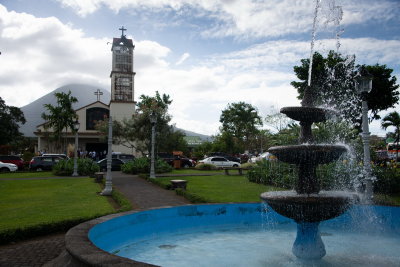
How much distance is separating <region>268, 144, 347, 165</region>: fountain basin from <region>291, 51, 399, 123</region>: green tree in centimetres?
2773

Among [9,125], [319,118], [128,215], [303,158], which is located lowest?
[128,215]

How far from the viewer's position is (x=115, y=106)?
49.9 meters

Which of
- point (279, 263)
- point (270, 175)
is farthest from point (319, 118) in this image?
point (270, 175)

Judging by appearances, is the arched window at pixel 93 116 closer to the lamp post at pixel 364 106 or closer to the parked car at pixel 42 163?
the parked car at pixel 42 163

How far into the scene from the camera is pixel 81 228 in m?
6.15

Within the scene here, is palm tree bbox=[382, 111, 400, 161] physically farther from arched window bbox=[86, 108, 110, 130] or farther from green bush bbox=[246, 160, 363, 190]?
arched window bbox=[86, 108, 110, 130]

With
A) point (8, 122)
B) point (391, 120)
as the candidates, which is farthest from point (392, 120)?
point (8, 122)

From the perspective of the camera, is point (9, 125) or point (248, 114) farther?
point (248, 114)

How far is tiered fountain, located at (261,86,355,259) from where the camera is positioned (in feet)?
18.1

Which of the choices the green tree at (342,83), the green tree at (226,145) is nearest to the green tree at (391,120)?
the green tree at (342,83)

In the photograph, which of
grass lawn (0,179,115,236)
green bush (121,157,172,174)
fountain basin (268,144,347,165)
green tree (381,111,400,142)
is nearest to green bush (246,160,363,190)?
grass lawn (0,179,115,236)

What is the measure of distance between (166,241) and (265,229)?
2565 mm

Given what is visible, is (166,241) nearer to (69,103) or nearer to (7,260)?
(7,260)

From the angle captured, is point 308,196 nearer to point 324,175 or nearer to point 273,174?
point 324,175
